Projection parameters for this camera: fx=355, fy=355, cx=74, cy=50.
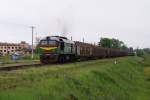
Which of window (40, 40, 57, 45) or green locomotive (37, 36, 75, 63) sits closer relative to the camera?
green locomotive (37, 36, 75, 63)

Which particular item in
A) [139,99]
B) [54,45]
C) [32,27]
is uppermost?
[32,27]

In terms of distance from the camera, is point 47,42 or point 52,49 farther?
point 47,42

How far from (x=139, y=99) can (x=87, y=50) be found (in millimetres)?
27910

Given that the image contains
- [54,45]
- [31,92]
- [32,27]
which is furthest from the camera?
[32,27]

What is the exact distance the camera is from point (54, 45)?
36.5 meters

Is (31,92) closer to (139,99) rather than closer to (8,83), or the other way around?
(8,83)

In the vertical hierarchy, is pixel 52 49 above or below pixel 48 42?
below

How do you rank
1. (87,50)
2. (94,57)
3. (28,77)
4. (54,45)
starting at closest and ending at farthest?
(28,77), (54,45), (87,50), (94,57)

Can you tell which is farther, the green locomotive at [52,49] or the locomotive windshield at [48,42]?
the locomotive windshield at [48,42]

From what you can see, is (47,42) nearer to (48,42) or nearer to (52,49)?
(48,42)

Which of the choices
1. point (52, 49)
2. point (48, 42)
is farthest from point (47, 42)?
point (52, 49)

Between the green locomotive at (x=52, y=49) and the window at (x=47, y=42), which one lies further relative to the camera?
the window at (x=47, y=42)

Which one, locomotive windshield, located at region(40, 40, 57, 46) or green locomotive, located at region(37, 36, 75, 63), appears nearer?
green locomotive, located at region(37, 36, 75, 63)

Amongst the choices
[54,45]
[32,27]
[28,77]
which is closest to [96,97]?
[28,77]
